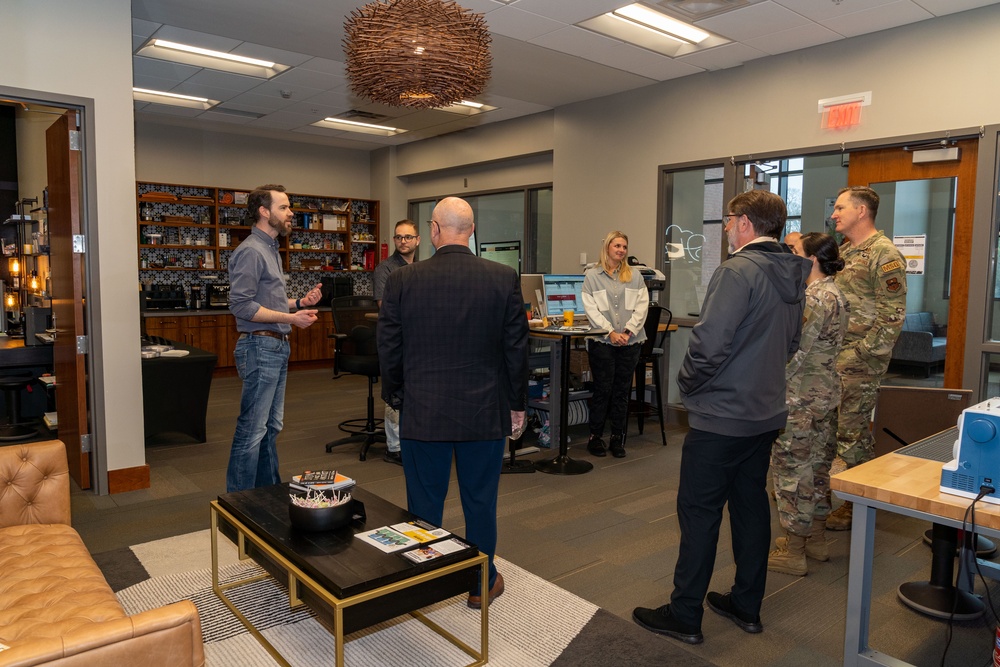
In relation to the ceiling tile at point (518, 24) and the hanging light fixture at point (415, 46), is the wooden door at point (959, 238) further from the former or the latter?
the hanging light fixture at point (415, 46)

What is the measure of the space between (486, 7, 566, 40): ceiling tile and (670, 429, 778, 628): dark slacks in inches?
130

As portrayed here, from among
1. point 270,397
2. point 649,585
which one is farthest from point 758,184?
point 270,397

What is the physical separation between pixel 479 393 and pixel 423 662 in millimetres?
938

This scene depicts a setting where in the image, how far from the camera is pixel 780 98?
5348mm

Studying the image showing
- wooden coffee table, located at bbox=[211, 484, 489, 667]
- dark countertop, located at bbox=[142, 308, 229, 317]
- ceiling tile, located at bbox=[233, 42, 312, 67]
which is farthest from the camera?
dark countertop, located at bbox=[142, 308, 229, 317]

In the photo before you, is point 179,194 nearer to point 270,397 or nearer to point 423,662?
point 270,397

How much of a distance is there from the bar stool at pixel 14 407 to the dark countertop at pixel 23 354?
565mm

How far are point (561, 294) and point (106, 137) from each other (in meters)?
3.27

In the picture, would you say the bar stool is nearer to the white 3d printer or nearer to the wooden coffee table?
the wooden coffee table

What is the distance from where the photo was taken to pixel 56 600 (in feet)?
6.39

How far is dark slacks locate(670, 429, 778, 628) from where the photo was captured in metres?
2.40

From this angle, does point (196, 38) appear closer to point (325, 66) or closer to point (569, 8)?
point (325, 66)

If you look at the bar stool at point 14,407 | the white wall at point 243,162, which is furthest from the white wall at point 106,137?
the white wall at point 243,162

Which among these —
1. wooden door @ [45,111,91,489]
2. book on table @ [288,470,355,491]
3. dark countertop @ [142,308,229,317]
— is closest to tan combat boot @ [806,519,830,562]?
book on table @ [288,470,355,491]
